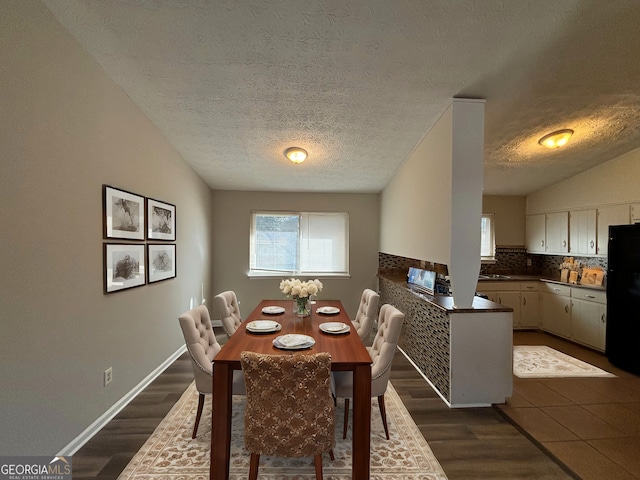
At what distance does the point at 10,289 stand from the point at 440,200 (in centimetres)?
310

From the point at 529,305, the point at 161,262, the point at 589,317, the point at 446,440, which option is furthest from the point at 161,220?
the point at 589,317

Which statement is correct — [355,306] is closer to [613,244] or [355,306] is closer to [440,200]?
[440,200]

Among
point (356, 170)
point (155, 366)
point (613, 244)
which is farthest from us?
point (356, 170)

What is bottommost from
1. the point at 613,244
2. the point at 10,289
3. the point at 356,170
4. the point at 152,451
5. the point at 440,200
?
the point at 152,451

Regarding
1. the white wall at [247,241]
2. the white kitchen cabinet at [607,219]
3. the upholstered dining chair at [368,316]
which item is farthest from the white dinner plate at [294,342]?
the white kitchen cabinet at [607,219]

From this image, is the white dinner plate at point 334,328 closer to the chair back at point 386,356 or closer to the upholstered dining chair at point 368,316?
the chair back at point 386,356

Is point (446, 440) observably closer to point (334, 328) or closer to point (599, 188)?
point (334, 328)

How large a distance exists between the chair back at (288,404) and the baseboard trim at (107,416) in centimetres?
133

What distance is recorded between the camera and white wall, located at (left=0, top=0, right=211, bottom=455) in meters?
1.56

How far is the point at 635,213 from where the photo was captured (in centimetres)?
354

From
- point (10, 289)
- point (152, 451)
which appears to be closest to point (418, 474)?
point (152, 451)

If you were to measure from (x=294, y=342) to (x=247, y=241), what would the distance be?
3568 mm

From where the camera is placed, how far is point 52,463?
1789mm

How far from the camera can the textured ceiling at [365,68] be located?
1758 millimetres
